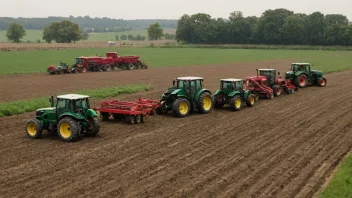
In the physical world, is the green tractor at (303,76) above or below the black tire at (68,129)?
above

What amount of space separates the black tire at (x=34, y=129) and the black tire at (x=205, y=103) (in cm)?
749

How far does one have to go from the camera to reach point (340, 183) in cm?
983

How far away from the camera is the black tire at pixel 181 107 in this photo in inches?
725

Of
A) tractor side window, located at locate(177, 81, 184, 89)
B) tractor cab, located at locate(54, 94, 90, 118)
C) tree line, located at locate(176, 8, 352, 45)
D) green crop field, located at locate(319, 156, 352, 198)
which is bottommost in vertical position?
green crop field, located at locate(319, 156, 352, 198)

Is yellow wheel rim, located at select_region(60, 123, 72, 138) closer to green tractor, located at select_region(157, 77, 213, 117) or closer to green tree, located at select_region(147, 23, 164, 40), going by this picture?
green tractor, located at select_region(157, 77, 213, 117)

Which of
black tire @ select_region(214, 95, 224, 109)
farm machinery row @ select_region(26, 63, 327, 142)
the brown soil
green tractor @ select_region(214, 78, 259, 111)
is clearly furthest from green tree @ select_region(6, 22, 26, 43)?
green tractor @ select_region(214, 78, 259, 111)

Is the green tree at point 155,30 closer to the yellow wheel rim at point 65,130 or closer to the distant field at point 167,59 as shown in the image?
the distant field at point 167,59

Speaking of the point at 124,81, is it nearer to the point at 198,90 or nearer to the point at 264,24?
the point at 198,90

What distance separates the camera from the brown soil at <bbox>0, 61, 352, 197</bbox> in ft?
32.4

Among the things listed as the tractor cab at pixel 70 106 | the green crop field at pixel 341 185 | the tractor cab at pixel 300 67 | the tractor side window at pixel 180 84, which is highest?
the tractor cab at pixel 300 67

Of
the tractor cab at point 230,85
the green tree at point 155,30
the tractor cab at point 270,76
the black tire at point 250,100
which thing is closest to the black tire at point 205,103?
the tractor cab at point 230,85

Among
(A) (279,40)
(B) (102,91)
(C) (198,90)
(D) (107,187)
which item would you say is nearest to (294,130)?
(C) (198,90)

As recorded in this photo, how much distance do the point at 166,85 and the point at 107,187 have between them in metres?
21.7

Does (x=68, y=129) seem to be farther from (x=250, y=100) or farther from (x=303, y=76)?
(x=303, y=76)
